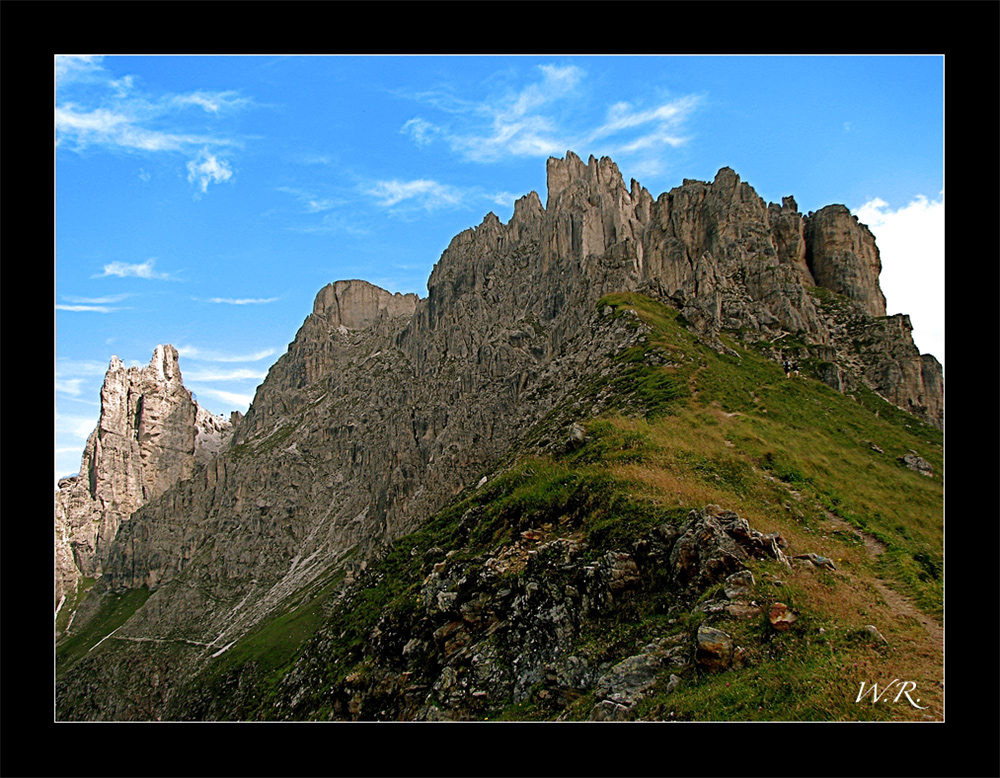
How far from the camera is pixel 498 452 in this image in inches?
3120

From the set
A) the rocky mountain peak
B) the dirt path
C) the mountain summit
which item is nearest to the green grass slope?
the dirt path

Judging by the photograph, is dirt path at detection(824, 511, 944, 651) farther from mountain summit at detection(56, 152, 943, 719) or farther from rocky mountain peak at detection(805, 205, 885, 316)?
rocky mountain peak at detection(805, 205, 885, 316)

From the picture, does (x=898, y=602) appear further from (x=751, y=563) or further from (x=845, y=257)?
(x=845, y=257)

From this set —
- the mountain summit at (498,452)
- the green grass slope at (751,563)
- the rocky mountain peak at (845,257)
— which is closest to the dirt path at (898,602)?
the green grass slope at (751,563)

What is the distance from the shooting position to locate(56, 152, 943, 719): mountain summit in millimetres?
15164

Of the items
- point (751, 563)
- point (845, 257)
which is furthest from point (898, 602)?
point (845, 257)

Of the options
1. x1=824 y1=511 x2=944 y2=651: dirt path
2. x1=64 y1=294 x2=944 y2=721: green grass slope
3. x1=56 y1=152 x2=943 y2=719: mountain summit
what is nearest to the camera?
x1=64 y1=294 x2=944 y2=721: green grass slope

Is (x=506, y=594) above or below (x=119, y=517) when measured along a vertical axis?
above

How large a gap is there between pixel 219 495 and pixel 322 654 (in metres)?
154

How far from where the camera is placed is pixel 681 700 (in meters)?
8.90

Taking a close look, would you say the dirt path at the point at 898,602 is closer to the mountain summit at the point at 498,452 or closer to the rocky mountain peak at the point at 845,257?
the mountain summit at the point at 498,452
